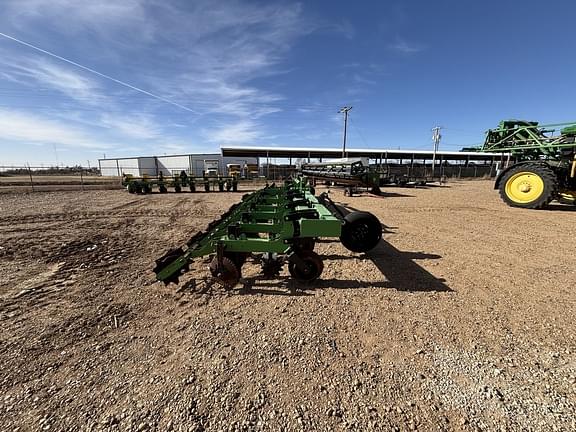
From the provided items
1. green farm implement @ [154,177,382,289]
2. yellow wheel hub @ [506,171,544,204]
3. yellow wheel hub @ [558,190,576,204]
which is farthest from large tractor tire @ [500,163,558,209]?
green farm implement @ [154,177,382,289]

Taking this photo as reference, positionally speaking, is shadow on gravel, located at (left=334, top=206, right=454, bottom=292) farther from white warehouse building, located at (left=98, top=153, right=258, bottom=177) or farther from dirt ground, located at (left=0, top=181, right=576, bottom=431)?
white warehouse building, located at (left=98, top=153, right=258, bottom=177)

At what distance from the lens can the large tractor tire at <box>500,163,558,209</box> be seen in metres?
8.73

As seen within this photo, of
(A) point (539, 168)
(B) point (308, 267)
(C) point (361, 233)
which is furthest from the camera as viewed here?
(A) point (539, 168)

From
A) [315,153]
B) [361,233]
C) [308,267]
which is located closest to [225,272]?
[308,267]

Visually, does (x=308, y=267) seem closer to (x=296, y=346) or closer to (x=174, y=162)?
(x=296, y=346)

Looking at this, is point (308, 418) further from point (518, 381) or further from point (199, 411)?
point (518, 381)

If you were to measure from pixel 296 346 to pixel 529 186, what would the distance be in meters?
10.9

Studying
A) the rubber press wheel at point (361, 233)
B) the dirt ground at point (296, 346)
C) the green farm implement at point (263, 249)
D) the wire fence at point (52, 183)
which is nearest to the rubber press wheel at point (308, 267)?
the green farm implement at point (263, 249)

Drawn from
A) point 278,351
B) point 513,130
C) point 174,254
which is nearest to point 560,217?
point 513,130

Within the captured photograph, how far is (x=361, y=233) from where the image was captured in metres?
4.43

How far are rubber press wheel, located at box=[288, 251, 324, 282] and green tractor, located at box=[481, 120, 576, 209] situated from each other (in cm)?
970

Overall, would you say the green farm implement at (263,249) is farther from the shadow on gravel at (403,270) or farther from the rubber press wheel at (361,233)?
the shadow on gravel at (403,270)

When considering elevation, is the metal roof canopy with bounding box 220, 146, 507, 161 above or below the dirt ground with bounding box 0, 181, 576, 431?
above

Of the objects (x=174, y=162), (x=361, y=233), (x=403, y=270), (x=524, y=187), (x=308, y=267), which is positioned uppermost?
(x=174, y=162)
